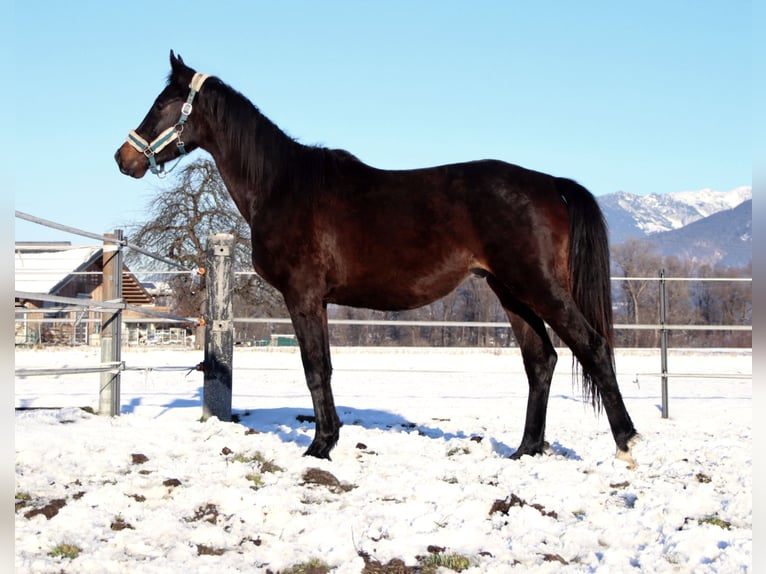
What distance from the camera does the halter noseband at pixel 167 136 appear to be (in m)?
4.39

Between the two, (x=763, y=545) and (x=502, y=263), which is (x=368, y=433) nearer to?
(x=502, y=263)

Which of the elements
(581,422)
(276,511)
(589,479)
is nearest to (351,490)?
(276,511)

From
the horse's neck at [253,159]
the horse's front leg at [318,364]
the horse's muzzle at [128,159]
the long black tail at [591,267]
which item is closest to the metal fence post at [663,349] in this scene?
the long black tail at [591,267]

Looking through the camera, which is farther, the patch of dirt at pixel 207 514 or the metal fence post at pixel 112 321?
the metal fence post at pixel 112 321

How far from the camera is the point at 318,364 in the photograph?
407 centimetres

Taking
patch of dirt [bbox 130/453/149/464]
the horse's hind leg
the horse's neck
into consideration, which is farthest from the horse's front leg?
the horse's hind leg

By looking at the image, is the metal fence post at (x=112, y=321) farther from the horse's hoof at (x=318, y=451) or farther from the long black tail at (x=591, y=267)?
the long black tail at (x=591, y=267)

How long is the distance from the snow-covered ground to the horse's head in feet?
6.20

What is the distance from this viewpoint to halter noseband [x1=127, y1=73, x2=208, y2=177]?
173 inches

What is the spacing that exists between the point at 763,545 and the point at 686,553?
103 cm

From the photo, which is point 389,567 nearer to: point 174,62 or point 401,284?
point 401,284

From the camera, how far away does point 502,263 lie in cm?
370

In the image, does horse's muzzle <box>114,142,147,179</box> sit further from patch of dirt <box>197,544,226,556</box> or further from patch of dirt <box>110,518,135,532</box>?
patch of dirt <box>197,544,226,556</box>

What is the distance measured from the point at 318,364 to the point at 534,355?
1.47 metres
